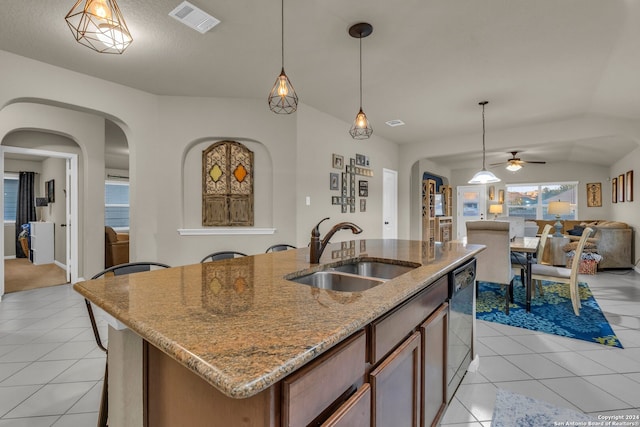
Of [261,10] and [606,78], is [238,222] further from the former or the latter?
[606,78]

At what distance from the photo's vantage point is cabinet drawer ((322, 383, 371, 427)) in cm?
79

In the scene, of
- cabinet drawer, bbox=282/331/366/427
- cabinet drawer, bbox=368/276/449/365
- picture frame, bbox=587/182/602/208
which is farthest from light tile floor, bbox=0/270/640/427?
picture frame, bbox=587/182/602/208

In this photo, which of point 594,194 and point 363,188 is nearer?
point 363,188

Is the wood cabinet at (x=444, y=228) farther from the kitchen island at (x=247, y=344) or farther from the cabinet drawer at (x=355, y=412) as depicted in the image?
the cabinet drawer at (x=355, y=412)

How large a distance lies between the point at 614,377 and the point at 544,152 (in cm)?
626

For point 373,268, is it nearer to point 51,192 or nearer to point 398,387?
point 398,387

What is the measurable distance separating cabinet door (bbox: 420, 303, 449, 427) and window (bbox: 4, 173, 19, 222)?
972 centimetres

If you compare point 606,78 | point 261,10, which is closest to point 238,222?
point 261,10

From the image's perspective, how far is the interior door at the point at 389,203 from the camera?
20.1 feet

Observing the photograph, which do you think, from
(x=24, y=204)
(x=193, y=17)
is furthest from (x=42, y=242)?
(x=193, y=17)

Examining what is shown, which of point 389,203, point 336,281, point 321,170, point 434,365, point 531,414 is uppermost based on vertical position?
point 321,170

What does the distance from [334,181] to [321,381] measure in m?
4.09

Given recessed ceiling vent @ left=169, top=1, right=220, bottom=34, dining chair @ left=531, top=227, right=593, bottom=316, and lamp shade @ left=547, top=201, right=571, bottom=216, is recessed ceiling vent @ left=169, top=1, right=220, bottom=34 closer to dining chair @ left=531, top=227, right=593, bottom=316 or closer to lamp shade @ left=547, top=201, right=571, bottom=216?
dining chair @ left=531, top=227, right=593, bottom=316

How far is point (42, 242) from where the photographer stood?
6148 mm
